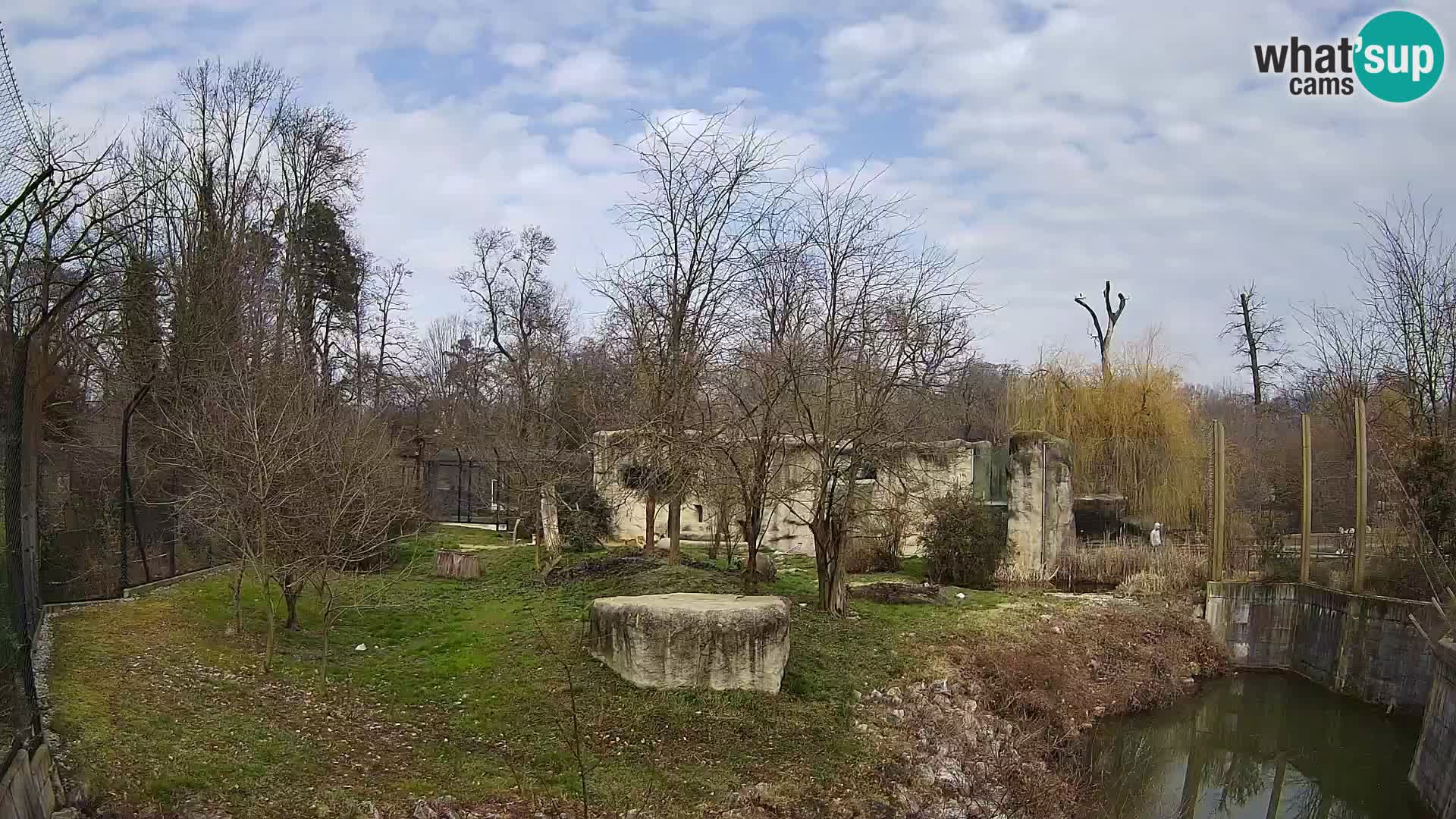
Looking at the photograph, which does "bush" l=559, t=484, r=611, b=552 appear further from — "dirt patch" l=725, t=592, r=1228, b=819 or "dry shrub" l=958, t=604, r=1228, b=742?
"dry shrub" l=958, t=604, r=1228, b=742

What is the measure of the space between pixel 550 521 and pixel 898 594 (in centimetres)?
701

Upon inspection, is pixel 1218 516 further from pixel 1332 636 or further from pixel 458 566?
pixel 458 566

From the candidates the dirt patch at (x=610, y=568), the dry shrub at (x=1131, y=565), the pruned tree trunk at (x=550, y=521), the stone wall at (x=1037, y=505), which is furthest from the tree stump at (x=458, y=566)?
the dry shrub at (x=1131, y=565)

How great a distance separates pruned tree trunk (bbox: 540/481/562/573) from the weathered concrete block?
8496 mm

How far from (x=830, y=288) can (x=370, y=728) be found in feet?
25.8

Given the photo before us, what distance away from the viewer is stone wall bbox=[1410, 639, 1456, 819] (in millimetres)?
9086

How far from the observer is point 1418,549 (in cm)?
1290

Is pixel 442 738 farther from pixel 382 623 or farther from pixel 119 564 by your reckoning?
pixel 119 564

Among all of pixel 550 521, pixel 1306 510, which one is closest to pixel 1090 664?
pixel 1306 510

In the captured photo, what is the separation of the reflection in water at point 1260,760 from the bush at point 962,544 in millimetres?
4319

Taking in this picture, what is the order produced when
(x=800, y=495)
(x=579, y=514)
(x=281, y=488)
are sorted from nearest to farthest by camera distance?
1. (x=281, y=488)
2. (x=579, y=514)
3. (x=800, y=495)

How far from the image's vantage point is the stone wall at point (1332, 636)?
1258cm

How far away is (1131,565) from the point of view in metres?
17.7

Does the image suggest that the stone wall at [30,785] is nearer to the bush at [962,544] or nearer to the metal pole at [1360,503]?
the bush at [962,544]
